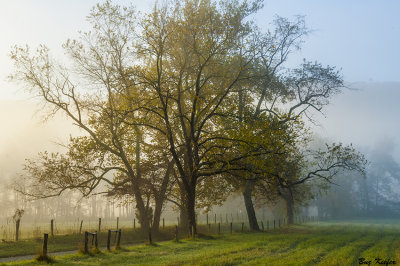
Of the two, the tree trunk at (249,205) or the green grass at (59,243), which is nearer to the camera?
the green grass at (59,243)

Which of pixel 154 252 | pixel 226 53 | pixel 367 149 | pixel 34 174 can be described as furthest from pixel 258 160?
pixel 367 149

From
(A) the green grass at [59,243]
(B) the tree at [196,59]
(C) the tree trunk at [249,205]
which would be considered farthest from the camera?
(C) the tree trunk at [249,205]

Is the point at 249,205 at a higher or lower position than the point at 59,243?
higher

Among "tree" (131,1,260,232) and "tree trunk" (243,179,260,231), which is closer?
"tree" (131,1,260,232)

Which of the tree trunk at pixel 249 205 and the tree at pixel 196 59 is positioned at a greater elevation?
the tree at pixel 196 59

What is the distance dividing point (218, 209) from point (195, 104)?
10776cm

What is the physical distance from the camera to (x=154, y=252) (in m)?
20.6

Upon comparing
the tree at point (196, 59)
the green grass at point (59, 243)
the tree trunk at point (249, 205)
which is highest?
the tree at point (196, 59)

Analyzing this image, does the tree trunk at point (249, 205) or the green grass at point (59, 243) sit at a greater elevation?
the tree trunk at point (249, 205)

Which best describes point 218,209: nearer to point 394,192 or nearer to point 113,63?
point 394,192

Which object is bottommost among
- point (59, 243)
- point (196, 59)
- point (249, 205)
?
point (59, 243)

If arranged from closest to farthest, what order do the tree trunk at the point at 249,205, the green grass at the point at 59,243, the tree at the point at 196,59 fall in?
1. the green grass at the point at 59,243
2. the tree at the point at 196,59
3. the tree trunk at the point at 249,205

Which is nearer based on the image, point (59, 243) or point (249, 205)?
point (59, 243)

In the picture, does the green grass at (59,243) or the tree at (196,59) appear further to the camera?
the tree at (196,59)
